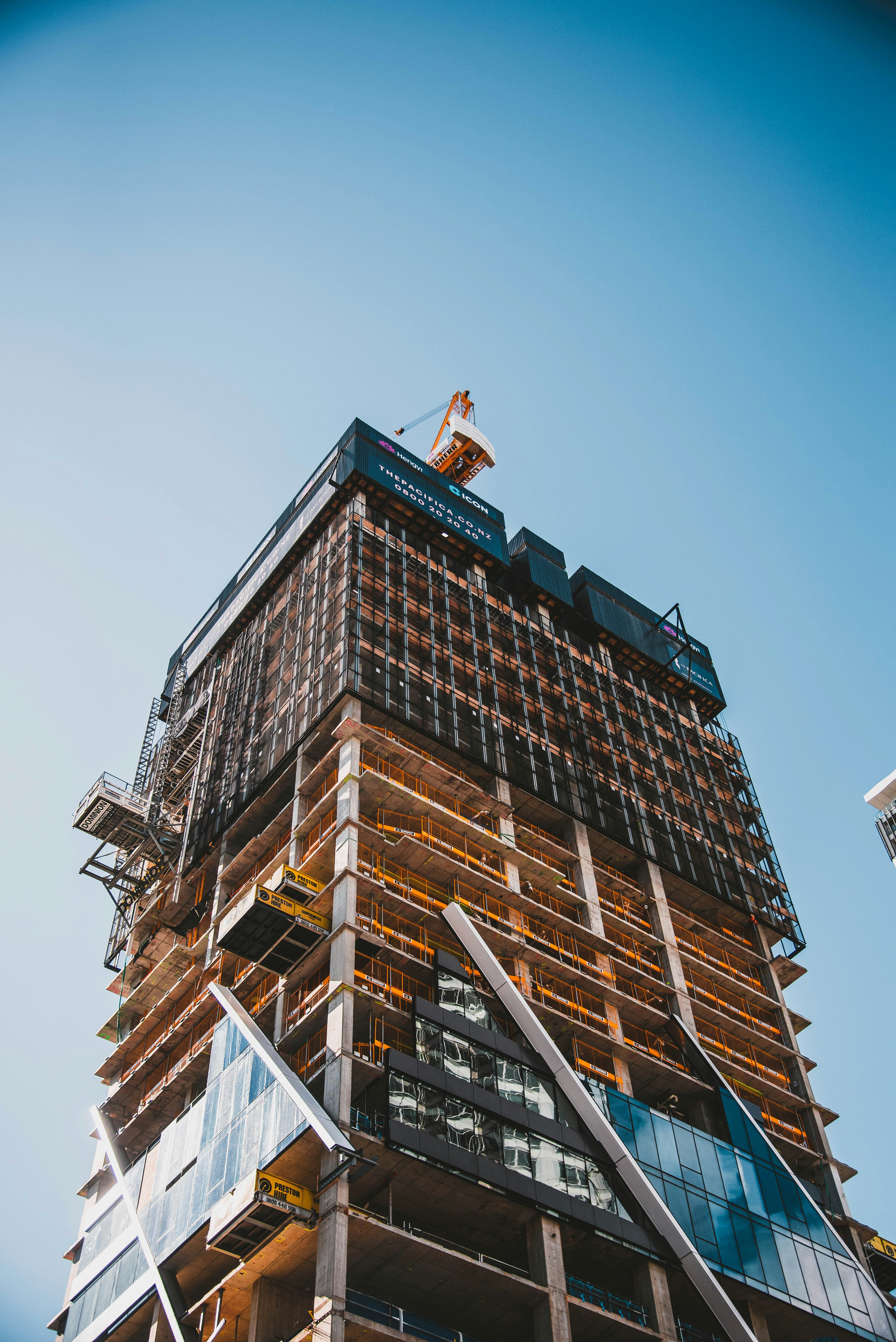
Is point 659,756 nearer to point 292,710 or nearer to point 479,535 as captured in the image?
point 479,535

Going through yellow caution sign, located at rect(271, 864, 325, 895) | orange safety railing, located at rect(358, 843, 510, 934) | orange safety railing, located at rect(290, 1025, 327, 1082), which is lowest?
orange safety railing, located at rect(290, 1025, 327, 1082)

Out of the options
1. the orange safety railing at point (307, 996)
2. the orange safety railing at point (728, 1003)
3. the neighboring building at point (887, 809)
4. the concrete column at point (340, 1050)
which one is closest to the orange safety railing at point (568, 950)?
the orange safety railing at point (728, 1003)

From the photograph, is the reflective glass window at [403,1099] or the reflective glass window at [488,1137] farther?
the reflective glass window at [488,1137]

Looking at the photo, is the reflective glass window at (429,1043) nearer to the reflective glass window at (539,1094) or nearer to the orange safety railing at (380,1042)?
the orange safety railing at (380,1042)

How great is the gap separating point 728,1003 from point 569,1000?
17.9 metres

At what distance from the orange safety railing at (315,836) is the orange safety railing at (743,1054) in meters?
26.7

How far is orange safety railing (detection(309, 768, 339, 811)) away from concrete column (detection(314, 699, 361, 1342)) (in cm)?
128

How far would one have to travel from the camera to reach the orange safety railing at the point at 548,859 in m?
78.9

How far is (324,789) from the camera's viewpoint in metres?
75.1

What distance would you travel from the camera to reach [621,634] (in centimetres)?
10606

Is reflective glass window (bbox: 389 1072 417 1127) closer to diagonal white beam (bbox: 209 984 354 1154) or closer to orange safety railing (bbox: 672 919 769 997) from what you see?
diagonal white beam (bbox: 209 984 354 1154)

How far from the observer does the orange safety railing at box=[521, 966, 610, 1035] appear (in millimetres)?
69812

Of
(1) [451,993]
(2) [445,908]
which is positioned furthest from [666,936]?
(1) [451,993]

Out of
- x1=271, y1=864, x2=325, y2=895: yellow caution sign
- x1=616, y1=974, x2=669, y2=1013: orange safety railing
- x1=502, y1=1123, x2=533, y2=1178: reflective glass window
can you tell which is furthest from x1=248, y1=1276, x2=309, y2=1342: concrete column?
x1=616, y1=974, x2=669, y2=1013: orange safety railing
